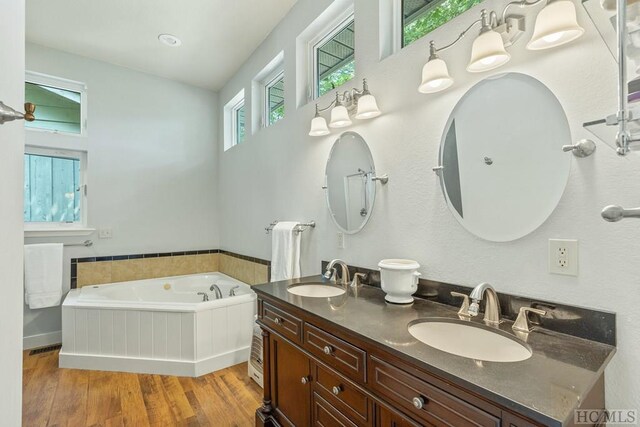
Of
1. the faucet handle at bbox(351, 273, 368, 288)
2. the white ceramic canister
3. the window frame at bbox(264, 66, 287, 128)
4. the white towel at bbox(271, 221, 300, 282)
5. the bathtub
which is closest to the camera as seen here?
the white ceramic canister

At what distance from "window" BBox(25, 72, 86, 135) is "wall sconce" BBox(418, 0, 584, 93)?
3.53 m

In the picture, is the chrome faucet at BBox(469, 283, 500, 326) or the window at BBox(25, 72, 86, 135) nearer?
the chrome faucet at BBox(469, 283, 500, 326)

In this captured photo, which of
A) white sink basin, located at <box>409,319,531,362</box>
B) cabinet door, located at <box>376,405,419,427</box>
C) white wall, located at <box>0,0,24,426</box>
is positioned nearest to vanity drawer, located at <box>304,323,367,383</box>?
cabinet door, located at <box>376,405,419,427</box>

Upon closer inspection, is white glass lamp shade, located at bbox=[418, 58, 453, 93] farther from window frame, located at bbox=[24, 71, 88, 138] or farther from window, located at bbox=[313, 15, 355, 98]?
window frame, located at bbox=[24, 71, 88, 138]

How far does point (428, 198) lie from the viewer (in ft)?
4.88

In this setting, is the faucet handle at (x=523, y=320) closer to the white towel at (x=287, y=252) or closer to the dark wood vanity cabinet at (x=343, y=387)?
the dark wood vanity cabinet at (x=343, y=387)

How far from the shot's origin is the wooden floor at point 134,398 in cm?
192

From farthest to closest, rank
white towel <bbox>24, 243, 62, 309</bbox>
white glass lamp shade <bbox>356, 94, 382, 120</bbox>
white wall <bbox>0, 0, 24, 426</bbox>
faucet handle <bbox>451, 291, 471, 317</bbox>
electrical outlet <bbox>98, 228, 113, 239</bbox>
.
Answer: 1. electrical outlet <bbox>98, 228, 113, 239</bbox>
2. white towel <bbox>24, 243, 62, 309</bbox>
3. white glass lamp shade <bbox>356, 94, 382, 120</bbox>
4. faucet handle <bbox>451, 291, 471, 317</bbox>
5. white wall <bbox>0, 0, 24, 426</bbox>

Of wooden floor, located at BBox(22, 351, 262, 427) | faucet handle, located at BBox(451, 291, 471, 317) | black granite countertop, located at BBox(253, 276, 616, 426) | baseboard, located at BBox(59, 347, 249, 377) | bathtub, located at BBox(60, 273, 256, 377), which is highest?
faucet handle, located at BBox(451, 291, 471, 317)

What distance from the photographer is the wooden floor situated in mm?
1916

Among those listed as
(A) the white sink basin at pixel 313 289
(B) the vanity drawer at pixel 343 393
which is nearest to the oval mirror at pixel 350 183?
(A) the white sink basin at pixel 313 289

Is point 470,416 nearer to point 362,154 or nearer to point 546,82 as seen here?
point 546,82

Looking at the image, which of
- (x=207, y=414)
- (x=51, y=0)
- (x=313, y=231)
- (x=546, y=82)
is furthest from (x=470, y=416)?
(x=51, y=0)

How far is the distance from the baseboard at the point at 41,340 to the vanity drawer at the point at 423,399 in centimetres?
348
